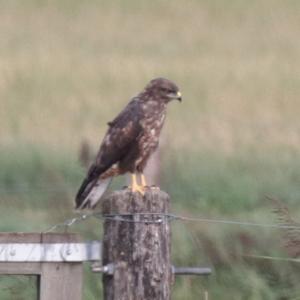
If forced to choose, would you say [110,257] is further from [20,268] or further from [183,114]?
[183,114]

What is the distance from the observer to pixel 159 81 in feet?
20.4

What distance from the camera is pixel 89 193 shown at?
5.78 metres

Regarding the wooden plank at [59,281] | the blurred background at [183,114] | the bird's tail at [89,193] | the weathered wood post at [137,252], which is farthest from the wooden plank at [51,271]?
the blurred background at [183,114]

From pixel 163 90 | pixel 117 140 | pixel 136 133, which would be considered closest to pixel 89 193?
pixel 117 140

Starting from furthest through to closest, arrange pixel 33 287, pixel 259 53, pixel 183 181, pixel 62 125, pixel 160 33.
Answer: pixel 160 33 → pixel 259 53 → pixel 62 125 → pixel 183 181 → pixel 33 287

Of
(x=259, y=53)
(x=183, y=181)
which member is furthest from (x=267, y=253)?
(x=259, y=53)

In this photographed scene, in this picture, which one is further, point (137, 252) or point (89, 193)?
point (89, 193)

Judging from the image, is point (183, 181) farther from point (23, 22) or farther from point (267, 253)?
point (23, 22)

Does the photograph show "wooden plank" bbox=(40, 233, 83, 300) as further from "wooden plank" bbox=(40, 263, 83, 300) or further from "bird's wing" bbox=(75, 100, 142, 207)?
"bird's wing" bbox=(75, 100, 142, 207)

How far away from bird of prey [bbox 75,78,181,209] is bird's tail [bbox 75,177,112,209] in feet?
0.15

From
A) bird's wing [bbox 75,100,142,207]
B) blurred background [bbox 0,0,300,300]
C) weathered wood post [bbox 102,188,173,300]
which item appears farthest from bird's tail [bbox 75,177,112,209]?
blurred background [bbox 0,0,300,300]

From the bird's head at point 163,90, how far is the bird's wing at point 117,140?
0.08 meters

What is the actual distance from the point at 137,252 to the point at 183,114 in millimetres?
12282

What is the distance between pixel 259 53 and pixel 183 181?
567 inches
